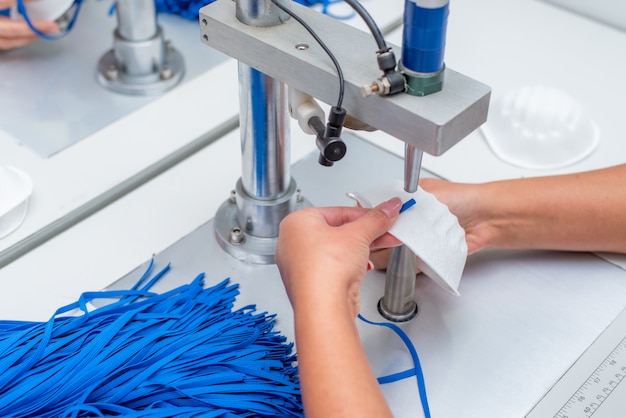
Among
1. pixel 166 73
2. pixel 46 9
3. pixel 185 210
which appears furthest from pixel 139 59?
pixel 185 210

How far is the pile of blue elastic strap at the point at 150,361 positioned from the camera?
0.72 meters

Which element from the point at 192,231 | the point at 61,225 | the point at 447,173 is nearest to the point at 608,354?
the point at 447,173

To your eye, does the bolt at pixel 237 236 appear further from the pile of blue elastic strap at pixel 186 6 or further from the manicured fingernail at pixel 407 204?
the pile of blue elastic strap at pixel 186 6

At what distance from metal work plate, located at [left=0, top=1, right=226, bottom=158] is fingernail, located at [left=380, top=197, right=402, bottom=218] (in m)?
0.46

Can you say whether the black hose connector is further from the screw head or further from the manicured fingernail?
the screw head

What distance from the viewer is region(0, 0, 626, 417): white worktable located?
833 millimetres

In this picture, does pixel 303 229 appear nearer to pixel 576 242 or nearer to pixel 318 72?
pixel 318 72

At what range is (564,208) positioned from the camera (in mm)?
866

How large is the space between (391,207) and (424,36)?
170 millimetres

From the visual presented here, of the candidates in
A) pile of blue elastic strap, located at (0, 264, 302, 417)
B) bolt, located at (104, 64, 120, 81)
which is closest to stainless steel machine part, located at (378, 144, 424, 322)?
pile of blue elastic strap, located at (0, 264, 302, 417)

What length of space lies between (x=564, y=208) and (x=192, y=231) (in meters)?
0.38

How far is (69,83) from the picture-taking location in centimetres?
112

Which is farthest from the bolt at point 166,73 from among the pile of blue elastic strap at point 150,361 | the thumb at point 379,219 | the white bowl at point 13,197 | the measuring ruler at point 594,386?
the measuring ruler at point 594,386

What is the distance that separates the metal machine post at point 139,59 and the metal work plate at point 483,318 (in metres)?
0.28
